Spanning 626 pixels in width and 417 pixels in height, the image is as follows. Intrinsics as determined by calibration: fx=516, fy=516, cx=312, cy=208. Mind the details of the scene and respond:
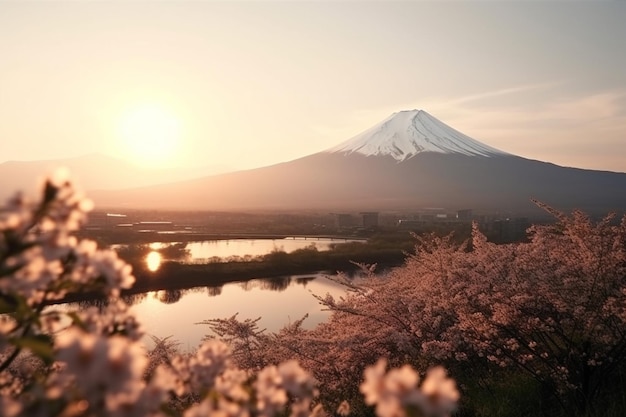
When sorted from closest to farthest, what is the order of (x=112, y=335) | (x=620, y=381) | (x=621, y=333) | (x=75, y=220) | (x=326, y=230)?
(x=75, y=220) → (x=112, y=335) → (x=621, y=333) → (x=620, y=381) → (x=326, y=230)

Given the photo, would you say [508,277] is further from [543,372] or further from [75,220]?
[75,220]

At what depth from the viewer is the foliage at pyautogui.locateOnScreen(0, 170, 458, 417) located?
3.94ft

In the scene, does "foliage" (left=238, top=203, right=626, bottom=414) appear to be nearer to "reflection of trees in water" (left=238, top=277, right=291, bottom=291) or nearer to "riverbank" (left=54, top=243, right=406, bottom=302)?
"riverbank" (left=54, top=243, right=406, bottom=302)

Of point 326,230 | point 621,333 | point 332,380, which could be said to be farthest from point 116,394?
point 326,230

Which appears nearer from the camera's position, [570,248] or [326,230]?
[570,248]

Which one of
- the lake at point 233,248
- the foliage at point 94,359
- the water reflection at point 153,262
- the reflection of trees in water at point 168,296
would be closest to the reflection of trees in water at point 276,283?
the reflection of trees in water at point 168,296

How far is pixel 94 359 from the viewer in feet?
3.82

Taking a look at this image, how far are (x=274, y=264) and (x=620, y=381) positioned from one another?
39339mm

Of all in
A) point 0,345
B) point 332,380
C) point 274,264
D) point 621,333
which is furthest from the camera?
point 274,264

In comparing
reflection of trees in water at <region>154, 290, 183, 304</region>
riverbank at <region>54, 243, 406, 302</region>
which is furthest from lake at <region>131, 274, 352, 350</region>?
riverbank at <region>54, 243, 406, 302</region>

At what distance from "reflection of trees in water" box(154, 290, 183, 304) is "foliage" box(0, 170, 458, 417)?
106ft

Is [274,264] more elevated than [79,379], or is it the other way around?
[79,379]

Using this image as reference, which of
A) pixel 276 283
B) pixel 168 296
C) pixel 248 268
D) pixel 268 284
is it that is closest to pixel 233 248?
pixel 248 268

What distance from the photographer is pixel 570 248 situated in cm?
870
